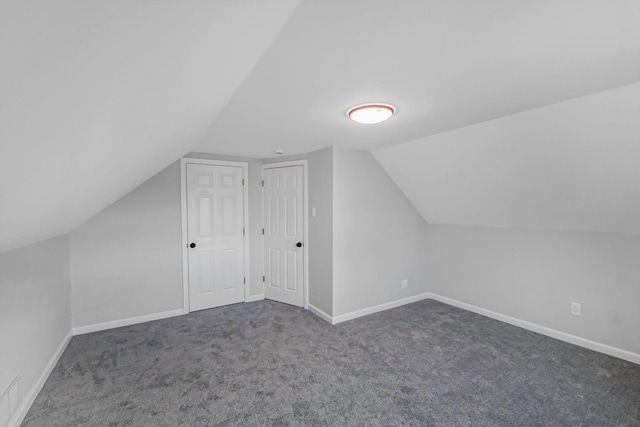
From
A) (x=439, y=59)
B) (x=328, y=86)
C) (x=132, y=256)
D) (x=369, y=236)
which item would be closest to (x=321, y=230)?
(x=369, y=236)

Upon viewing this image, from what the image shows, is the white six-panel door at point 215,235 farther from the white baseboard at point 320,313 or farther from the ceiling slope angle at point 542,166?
the ceiling slope angle at point 542,166

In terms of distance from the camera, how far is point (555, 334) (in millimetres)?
3033

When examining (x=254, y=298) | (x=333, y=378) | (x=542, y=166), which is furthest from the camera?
(x=254, y=298)

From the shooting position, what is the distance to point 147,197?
3.46 metres

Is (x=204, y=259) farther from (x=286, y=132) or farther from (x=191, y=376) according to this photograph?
(x=286, y=132)

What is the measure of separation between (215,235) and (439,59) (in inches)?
131

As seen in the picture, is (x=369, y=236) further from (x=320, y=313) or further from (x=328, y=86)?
(x=328, y=86)

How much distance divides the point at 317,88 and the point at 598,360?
3.35 meters

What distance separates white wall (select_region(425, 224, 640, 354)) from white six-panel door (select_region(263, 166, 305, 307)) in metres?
2.04

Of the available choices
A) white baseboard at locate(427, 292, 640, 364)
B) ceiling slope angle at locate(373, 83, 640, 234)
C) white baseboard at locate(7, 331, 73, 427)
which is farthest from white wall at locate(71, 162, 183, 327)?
white baseboard at locate(427, 292, 640, 364)

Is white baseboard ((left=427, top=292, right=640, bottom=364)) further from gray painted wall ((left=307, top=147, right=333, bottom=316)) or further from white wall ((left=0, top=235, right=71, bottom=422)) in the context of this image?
A: white wall ((left=0, top=235, right=71, bottom=422))

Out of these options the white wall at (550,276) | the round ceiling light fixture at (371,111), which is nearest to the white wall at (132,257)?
the round ceiling light fixture at (371,111)

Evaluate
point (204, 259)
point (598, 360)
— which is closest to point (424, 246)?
point (598, 360)

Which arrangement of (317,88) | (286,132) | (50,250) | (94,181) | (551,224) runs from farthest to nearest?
(551,224) → (286,132) → (50,250) → (317,88) → (94,181)
